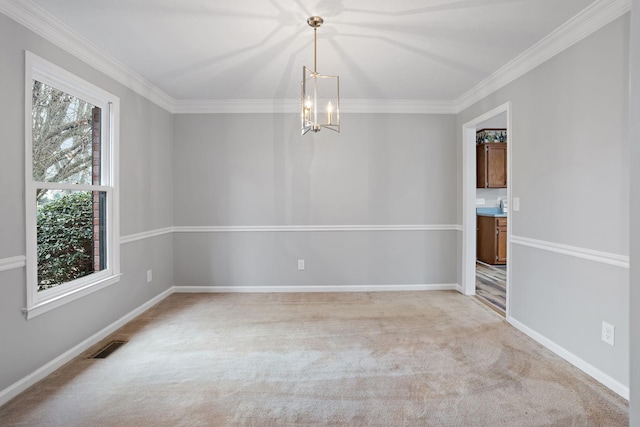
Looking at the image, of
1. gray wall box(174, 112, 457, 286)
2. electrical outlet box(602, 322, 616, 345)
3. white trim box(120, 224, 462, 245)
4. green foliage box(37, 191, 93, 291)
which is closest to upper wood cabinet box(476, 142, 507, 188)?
gray wall box(174, 112, 457, 286)

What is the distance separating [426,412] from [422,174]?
316cm

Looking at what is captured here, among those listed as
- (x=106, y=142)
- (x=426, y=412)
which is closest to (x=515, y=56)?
(x=426, y=412)

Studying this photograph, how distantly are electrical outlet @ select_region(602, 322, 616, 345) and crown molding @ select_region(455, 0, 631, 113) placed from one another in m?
1.92

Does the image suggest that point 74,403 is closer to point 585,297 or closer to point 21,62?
point 21,62

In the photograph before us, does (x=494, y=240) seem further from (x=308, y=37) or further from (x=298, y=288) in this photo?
(x=308, y=37)

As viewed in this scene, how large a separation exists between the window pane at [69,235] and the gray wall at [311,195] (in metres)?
1.49

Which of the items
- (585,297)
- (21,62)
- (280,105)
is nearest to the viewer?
(21,62)

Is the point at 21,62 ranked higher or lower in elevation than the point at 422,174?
higher

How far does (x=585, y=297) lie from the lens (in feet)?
8.39

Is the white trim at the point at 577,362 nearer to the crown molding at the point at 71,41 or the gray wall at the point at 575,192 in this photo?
the gray wall at the point at 575,192

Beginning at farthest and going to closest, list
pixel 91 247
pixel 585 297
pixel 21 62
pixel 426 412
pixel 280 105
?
pixel 280 105
pixel 91 247
pixel 585 297
pixel 21 62
pixel 426 412

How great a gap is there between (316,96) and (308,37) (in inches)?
17.3

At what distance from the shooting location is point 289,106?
457 cm

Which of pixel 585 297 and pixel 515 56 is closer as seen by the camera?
pixel 585 297
